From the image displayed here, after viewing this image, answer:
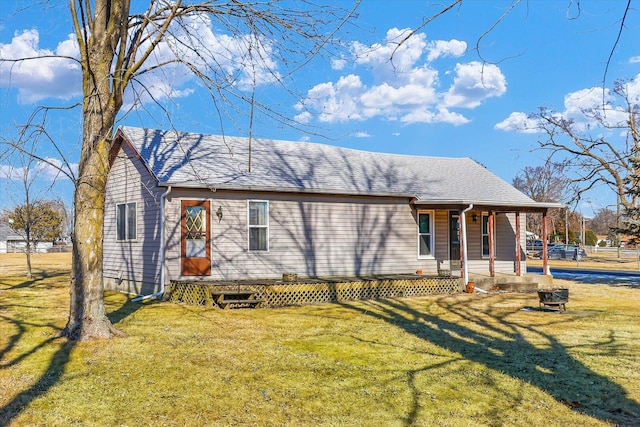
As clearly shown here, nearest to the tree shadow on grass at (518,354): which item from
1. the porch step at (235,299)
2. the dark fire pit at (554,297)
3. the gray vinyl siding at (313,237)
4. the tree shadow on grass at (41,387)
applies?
the dark fire pit at (554,297)

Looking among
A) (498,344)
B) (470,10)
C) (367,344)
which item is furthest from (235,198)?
(470,10)

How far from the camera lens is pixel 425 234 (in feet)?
58.1

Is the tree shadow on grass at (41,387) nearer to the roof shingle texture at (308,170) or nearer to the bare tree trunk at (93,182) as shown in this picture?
the bare tree trunk at (93,182)

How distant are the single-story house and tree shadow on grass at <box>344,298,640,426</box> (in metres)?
3.22

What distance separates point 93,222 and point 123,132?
302 inches

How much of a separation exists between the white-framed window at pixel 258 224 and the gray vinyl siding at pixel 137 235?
2493 mm

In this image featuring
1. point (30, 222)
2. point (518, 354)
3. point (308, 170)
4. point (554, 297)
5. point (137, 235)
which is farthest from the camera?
point (30, 222)

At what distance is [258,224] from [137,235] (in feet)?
11.6

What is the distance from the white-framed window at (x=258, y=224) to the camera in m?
14.9

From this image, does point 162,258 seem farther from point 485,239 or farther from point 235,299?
point 485,239

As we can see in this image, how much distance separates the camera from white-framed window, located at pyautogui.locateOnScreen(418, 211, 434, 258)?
17.7m

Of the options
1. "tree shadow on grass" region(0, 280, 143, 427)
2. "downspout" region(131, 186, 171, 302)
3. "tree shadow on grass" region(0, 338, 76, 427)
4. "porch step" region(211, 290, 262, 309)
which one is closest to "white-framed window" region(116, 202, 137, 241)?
"downspout" region(131, 186, 171, 302)

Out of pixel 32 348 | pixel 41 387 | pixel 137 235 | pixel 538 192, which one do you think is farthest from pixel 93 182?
pixel 538 192

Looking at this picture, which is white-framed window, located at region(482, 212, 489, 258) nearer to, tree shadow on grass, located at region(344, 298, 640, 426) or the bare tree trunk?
tree shadow on grass, located at region(344, 298, 640, 426)
